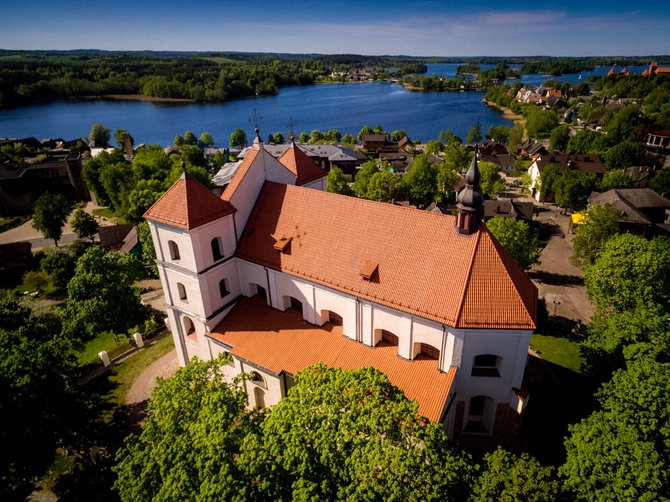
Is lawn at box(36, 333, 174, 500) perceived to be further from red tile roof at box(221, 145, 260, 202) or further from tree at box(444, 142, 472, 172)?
tree at box(444, 142, 472, 172)

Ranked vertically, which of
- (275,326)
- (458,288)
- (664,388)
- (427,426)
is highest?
(458,288)

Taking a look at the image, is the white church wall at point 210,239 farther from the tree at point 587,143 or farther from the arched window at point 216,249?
the tree at point 587,143

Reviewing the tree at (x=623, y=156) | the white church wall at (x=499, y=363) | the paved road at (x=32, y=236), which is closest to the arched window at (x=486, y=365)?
the white church wall at (x=499, y=363)

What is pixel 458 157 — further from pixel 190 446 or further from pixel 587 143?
pixel 190 446

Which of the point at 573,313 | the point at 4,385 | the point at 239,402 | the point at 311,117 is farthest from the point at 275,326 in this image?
the point at 311,117

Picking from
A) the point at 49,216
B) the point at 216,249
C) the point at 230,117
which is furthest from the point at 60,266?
the point at 230,117

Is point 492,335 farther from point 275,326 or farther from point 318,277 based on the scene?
point 275,326
